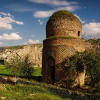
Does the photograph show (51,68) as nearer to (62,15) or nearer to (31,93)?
(62,15)

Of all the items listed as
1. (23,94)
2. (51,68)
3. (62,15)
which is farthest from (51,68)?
(23,94)

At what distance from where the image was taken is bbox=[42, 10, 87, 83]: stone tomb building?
632 inches

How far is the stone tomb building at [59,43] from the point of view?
632 inches

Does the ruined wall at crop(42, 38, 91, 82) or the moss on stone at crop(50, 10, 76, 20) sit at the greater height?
the moss on stone at crop(50, 10, 76, 20)

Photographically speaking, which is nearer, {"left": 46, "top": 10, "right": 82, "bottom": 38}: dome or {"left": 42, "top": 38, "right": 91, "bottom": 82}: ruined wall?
{"left": 42, "top": 38, "right": 91, "bottom": 82}: ruined wall

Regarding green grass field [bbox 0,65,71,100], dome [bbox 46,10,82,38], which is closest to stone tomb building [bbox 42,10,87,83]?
→ dome [bbox 46,10,82,38]

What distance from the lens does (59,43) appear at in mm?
16438

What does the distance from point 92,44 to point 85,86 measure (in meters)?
7.74

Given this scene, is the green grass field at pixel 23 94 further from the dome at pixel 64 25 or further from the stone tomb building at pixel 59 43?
the dome at pixel 64 25

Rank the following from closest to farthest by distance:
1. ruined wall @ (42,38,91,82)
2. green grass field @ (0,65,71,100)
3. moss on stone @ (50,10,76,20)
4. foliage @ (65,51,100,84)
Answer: green grass field @ (0,65,71,100)
foliage @ (65,51,100,84)
ruined wall @ (42,38,91,82)
moss on stone @ (50,10,76,20)

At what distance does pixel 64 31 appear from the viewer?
1767 cm

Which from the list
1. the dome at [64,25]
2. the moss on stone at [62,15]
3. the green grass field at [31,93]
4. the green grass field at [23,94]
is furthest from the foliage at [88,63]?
the moss on stone at [62,15]

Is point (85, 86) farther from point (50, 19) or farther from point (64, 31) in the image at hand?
point (50, 19)

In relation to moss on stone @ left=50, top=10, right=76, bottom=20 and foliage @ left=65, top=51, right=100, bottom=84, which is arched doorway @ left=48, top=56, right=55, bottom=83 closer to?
foliage @ left=65, top=51, right=100, bottom=84
